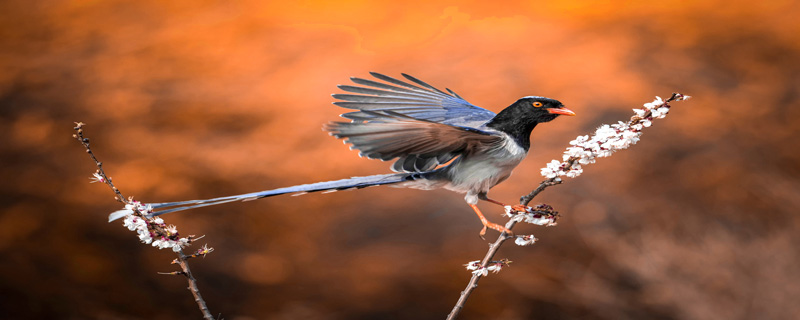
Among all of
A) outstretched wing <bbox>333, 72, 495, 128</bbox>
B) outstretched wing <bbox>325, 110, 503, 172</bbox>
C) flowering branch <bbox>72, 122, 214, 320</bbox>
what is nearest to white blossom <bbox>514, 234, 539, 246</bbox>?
outstretched wing <bbox>325, 110, 503, 172</bbox>

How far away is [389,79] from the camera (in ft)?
6.12

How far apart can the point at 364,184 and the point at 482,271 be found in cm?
32

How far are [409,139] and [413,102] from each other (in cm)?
48

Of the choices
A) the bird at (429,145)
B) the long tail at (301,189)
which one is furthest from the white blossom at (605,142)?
the long tail at (301,189)

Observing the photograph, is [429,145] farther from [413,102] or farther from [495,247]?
[413,102]

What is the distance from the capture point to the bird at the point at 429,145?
1.41 metres

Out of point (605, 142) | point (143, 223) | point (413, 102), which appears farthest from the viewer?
point (413, 102)

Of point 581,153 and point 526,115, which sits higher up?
point 526,115

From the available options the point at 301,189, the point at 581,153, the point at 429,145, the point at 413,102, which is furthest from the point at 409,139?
the point at 413,102

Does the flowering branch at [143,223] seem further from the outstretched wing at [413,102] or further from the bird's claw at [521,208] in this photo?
the bird's claw at [521,208]

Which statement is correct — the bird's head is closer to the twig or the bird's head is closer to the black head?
the black head

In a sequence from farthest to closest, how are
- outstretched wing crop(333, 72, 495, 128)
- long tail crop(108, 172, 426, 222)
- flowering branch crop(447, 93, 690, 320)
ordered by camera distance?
1. outstretched wing crop(333, 72, 495, 128)
2. flowering branch crop(447, 93, 690, 320)
3. long tail crop(108, 172, 426, 222)

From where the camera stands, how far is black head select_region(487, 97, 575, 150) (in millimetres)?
1592

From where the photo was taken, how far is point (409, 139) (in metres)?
1.46
